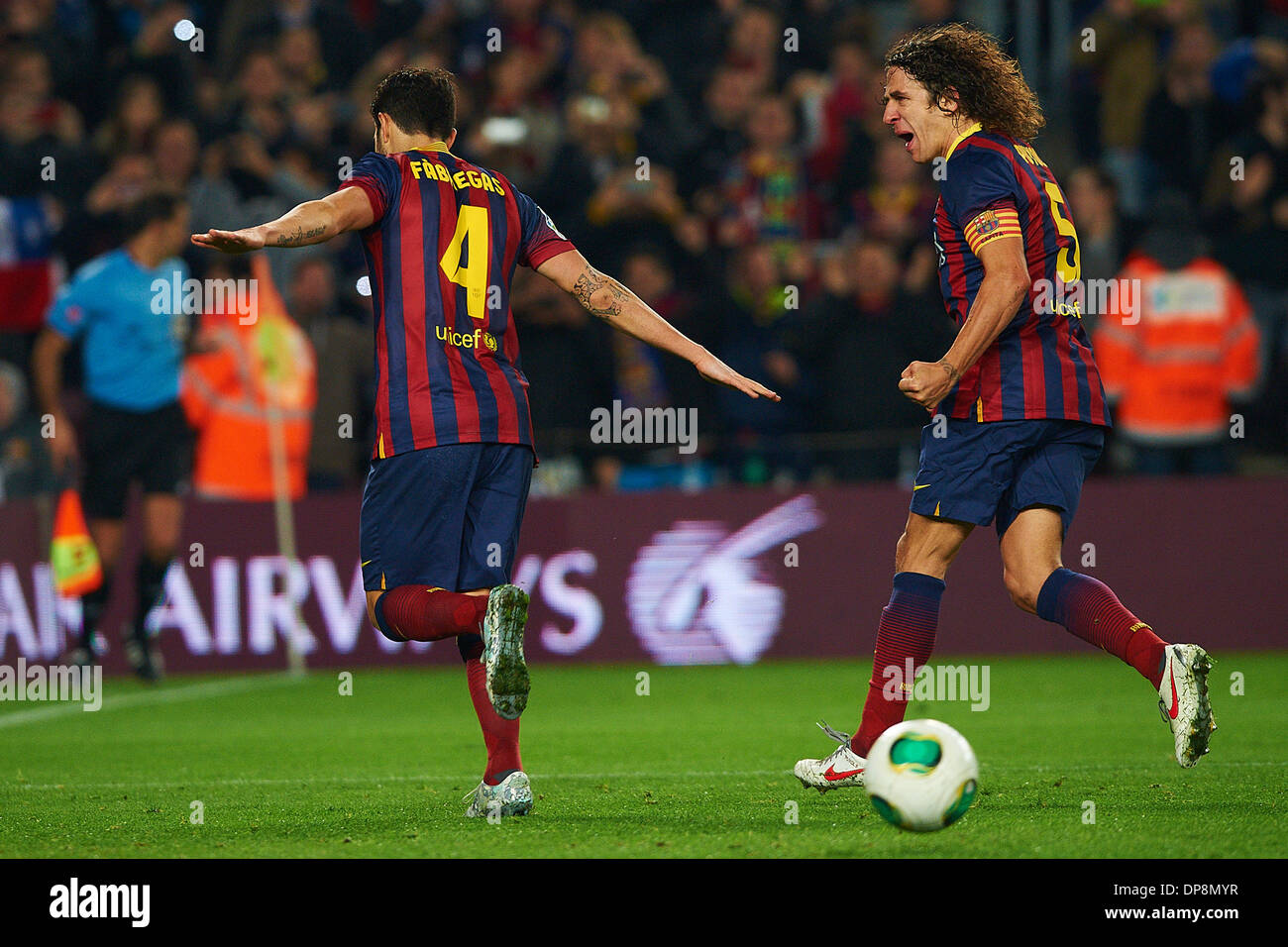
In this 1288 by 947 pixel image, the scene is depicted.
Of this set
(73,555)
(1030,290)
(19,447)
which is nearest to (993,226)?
(1030,290)

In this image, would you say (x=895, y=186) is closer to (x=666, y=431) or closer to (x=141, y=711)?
(x=666, y=431)

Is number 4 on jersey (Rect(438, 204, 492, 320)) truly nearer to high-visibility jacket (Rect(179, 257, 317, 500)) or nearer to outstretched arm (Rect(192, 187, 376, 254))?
outstretched arm (Rect(192, 187, 376, 254))

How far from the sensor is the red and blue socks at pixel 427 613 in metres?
5.05

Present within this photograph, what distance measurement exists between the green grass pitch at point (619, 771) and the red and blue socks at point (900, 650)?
0.28m

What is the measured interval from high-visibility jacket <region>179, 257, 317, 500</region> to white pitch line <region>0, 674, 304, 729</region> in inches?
60.4

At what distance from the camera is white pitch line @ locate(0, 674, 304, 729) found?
30.0 feet

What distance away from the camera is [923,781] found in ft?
15.0

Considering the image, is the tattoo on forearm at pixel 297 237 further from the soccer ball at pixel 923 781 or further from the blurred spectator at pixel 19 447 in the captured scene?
the blurred spectator at pixel 19 447

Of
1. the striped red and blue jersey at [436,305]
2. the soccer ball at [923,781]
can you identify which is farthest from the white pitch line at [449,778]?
the soccer ball at [923,781]

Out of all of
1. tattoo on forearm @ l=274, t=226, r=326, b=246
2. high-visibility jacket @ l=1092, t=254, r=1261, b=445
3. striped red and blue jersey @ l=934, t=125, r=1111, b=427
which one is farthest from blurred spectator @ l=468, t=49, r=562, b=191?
tattoo on forearm @ l=274, t=226, r=326, b=246

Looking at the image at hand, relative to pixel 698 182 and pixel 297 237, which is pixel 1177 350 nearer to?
pixel 698 182

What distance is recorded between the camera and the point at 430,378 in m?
5.32

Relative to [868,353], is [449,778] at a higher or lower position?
lower

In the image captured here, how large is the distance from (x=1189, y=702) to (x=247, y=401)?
8.25 meters
